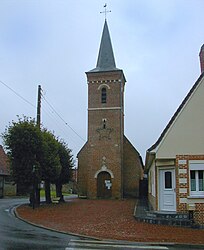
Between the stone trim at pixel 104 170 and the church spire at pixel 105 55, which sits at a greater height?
the church spire at pixel 105 55

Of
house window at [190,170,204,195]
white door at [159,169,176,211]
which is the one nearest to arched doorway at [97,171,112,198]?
white door at [159,169,176,211]

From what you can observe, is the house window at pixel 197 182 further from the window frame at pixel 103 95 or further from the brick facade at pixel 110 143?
the window frame at pixel 103 95

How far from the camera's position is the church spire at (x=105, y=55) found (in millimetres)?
41197

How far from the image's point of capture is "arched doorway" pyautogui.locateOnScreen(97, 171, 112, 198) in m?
38.2

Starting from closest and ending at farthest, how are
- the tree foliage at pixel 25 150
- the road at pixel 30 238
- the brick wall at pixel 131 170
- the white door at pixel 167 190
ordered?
the road at pixel 30 238 → the white door at pixel 167 190 → the tree foliage at pixel 25 150 → the brick wall at pixel 131 170

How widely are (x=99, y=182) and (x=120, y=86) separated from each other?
10.6 m

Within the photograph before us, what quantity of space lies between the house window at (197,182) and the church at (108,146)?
69.2 ft

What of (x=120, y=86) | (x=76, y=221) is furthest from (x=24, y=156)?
(x=120, y=86)

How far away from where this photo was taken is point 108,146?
38.5m

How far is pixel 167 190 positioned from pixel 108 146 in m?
20.8

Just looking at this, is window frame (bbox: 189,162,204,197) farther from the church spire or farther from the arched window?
the church spire

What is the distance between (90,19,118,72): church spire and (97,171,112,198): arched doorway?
38.1 feet

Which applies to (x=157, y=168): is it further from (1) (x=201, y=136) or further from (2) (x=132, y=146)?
(2) (x=132, y=146)

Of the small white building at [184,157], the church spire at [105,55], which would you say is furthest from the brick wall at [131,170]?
the small white building at [184,157]
